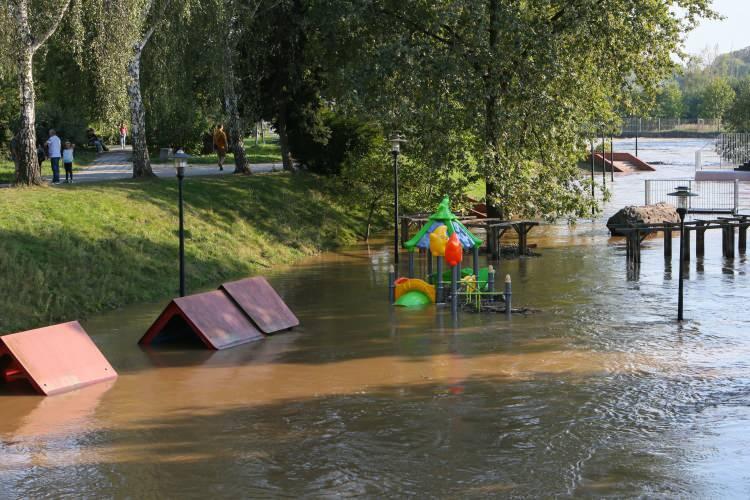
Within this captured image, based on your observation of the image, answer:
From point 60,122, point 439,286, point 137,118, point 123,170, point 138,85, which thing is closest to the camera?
point 439,286

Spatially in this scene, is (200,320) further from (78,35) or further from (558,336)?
(78,35)

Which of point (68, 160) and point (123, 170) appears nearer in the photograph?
point (68, 160)

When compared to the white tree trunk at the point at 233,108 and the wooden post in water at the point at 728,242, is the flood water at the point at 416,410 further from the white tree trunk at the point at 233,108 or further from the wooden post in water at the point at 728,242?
the white tree trunk at the point at 233,108

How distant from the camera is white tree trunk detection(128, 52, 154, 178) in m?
32.0

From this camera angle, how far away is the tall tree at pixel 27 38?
26.2 meters

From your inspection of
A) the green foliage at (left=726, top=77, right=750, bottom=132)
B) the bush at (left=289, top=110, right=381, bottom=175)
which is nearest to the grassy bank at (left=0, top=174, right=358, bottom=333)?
the bush at (left=289, top=110, right=381, bottom=175)

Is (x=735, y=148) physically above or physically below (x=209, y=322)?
above

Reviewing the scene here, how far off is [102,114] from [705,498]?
71.7ft

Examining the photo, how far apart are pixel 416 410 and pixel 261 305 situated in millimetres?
6869

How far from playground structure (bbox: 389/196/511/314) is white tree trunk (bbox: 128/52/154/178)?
12.4m

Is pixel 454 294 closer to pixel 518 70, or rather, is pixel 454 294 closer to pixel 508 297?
pixel 508 297

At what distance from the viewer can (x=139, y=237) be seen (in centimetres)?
2725

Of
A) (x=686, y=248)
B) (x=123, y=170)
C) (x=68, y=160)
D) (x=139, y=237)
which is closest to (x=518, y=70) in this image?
(x=686, y=248)

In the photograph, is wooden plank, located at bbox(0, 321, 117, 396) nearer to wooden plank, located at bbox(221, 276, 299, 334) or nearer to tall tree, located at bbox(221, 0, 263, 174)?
wooden plank, located at bbox(221, 276, 299, 334)
